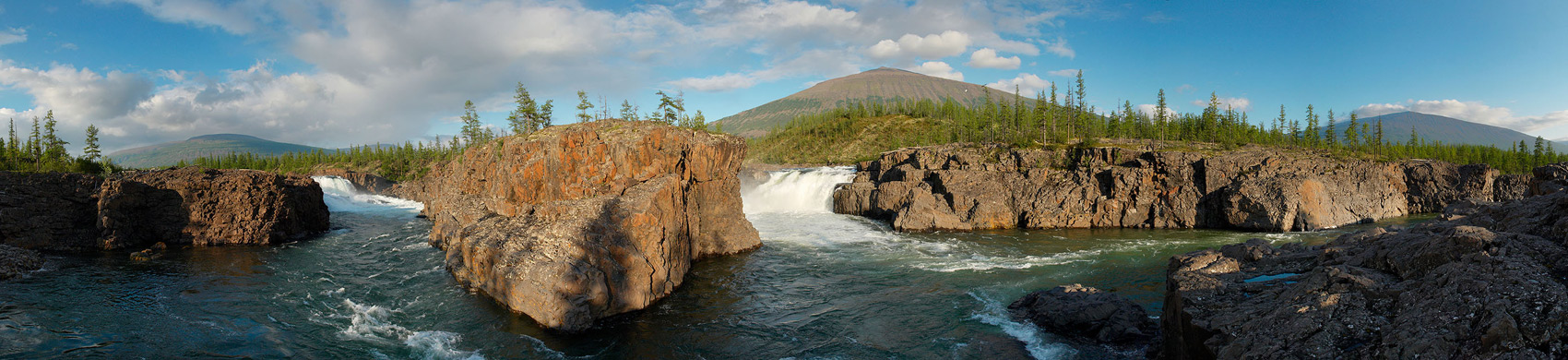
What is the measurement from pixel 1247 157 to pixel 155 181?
66.6 metres

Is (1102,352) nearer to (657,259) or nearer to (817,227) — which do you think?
(657,259)

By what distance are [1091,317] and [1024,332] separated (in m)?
1.75

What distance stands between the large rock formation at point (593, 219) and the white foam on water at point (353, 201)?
2880 centimetres

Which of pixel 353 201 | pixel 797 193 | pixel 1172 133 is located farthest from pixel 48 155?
pixel 1172 133

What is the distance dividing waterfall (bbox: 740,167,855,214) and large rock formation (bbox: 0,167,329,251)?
30720 mm

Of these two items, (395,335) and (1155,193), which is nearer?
(395,335)

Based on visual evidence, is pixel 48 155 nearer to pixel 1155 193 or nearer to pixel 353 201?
pixel 353 201

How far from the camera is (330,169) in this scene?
106 m

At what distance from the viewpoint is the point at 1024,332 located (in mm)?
15805

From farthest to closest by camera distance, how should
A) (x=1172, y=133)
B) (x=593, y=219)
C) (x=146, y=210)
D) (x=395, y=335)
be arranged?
(x=1172, y=133) → (x=146, y=210) → (x=593, y=219) → (x=395, y=335)

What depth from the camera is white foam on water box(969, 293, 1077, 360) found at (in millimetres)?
14141

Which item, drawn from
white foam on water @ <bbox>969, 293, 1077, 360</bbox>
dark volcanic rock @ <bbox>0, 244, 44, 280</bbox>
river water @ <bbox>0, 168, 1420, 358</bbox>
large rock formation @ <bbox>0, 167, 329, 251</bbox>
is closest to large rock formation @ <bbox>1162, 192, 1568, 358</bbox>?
white foam on water @ <bbox>969, 293, 1077, 360</bbox>

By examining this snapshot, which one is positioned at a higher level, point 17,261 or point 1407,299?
point 1407,299

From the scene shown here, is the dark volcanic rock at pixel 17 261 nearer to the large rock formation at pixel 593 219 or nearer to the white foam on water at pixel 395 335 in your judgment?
the large rock formation at pixel 593 219
